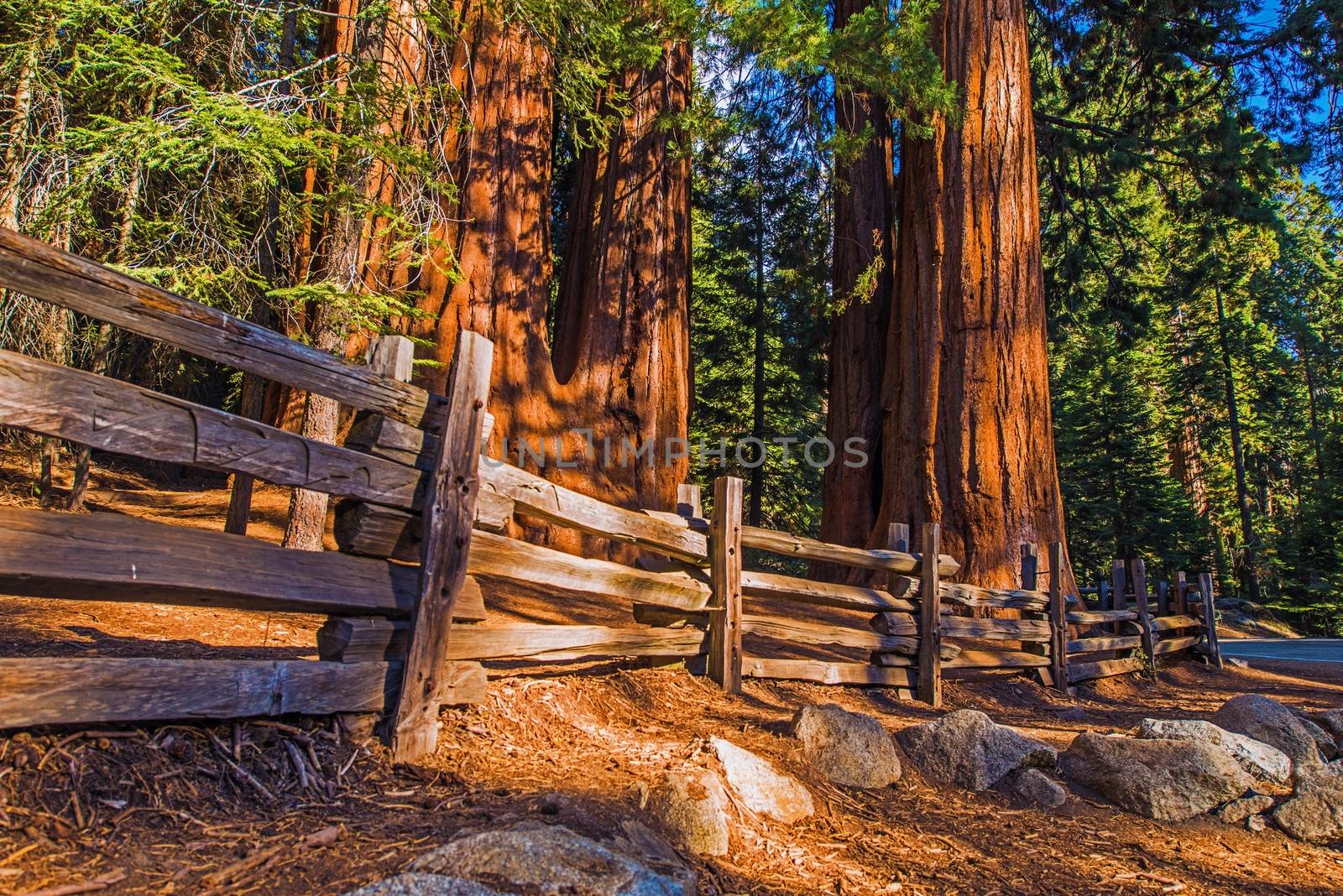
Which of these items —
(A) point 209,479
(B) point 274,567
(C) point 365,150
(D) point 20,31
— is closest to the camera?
(B) point 274,567

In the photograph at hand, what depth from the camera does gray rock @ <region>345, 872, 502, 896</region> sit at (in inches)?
93.9

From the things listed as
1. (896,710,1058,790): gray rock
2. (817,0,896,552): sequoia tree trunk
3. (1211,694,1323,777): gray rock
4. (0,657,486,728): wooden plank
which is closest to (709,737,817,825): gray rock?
(896,710,1058,790): gray rock

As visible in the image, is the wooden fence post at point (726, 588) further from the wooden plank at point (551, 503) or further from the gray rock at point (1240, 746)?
the gray rock at point (1240, 746)

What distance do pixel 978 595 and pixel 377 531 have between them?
19.9 feet

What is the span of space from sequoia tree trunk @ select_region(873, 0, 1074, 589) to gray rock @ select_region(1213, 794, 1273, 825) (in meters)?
4.57

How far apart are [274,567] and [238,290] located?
5080mm

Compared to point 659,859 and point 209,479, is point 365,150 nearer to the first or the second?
point 659,859

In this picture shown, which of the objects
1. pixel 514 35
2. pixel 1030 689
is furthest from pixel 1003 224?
pixel 514 35

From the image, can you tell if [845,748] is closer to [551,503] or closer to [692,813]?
[692,813]

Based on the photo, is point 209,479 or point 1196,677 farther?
point 209,479

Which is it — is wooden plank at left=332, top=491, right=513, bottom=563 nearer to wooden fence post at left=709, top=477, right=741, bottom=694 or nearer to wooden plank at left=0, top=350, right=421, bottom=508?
wooden plank at left=0, top=350, right=421, bottom=508

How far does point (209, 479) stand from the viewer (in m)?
17.4

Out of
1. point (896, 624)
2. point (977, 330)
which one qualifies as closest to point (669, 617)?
point (896, 624)

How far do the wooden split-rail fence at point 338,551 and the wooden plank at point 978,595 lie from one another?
1944 millimetres
